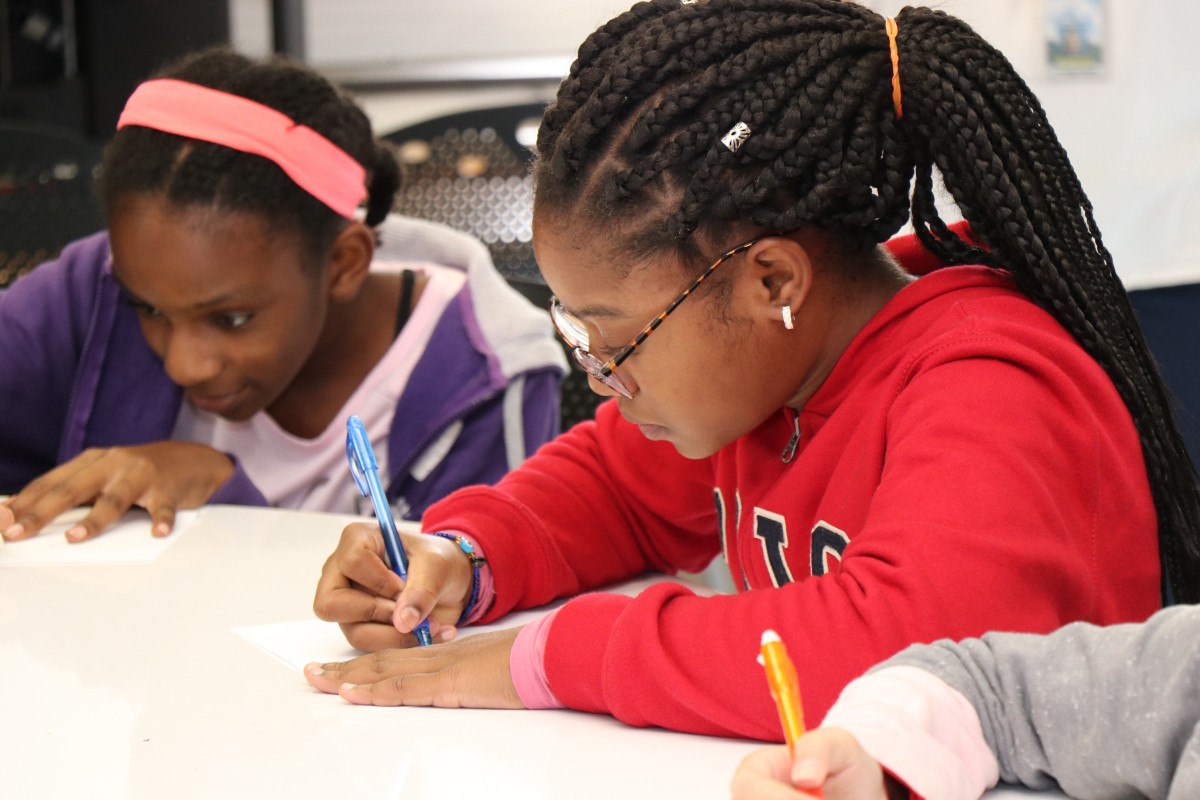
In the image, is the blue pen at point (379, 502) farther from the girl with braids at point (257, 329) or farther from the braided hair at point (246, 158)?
the braided hair at point (246, 158)

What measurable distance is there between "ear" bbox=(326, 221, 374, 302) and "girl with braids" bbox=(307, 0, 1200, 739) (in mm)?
629

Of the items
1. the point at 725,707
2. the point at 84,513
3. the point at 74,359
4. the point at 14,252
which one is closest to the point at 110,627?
the point at 84,513

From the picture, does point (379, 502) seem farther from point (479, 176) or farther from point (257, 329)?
point (479, 176)

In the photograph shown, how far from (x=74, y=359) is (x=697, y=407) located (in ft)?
3.21

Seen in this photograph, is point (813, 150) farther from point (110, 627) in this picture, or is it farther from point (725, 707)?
point (110, 627)

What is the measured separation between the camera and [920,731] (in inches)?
24.1

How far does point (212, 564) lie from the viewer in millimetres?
1178

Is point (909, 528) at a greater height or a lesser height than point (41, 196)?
greater

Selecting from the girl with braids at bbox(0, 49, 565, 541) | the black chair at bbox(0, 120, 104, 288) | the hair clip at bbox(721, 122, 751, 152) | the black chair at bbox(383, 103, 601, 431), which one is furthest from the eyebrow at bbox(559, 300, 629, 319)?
the black chair at bbox(0, 120, 104, 288)

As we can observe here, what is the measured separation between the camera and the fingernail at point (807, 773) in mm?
547

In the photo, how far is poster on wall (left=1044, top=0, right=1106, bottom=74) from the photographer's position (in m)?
1.53

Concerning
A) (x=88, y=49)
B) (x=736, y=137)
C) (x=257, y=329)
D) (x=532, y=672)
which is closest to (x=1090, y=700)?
(x=532, y=672)

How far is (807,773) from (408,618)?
46cm

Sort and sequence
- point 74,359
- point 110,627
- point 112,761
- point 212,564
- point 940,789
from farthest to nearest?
point 74,359
point 212,564
point 110,627
point 112,761
point 940,789
